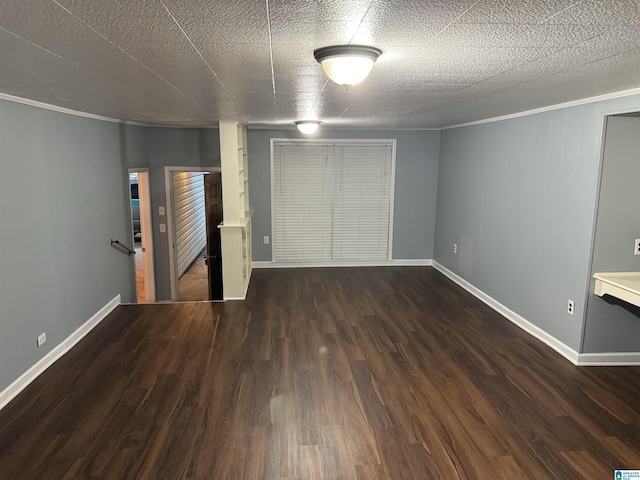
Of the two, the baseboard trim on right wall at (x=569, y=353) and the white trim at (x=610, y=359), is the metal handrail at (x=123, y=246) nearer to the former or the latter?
the baseboard trim on right wall at (x=569, y=353)

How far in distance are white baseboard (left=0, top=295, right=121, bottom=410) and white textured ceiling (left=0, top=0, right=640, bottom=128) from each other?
2.12 m

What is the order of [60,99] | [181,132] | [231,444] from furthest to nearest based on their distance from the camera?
[181,132]
[60,99]
[231,444]

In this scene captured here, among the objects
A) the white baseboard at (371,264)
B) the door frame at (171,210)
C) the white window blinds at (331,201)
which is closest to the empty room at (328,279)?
the door frame at (171,210)

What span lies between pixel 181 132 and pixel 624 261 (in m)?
5.82

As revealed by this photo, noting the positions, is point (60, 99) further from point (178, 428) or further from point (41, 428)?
point (178, 428)

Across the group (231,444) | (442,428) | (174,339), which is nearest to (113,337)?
(174,339)

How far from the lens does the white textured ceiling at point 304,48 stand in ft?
4.66

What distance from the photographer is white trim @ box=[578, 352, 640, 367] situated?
3.85 metres

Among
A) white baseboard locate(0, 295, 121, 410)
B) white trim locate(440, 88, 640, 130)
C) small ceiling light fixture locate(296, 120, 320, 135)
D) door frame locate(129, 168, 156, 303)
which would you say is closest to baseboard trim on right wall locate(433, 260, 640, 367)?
white trim locate(440, 88, 640, 130)

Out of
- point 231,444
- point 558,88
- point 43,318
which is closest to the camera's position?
point 231,444

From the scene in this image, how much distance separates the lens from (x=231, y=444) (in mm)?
2820

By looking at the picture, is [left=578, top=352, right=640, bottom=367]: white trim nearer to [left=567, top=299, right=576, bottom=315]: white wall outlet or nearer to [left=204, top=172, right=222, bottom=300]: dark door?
[left=567, top=299, right=576, bottom=315]: white wall outlet

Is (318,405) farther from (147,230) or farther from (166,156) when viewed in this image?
(166,156)

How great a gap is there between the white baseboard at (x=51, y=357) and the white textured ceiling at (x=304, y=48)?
212 cm
